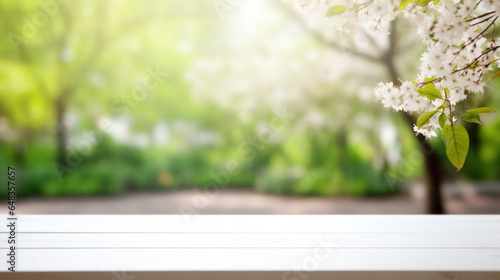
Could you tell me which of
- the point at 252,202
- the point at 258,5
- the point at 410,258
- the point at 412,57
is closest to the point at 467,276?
the point at 410,258

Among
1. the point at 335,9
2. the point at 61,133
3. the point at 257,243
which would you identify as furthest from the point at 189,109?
the point at 335,9

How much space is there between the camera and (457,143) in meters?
0.67

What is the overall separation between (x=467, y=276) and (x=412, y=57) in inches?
142

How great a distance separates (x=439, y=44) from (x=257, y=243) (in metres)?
0.75

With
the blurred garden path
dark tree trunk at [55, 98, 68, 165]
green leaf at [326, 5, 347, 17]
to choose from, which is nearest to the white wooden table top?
green leaf at [326, 5, 347, 17]

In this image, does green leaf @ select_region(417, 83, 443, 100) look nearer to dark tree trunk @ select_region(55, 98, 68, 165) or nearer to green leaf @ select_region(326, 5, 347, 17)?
green leaf @ select_region(326, 5, 347, 17)

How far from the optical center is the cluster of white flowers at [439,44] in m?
0.65

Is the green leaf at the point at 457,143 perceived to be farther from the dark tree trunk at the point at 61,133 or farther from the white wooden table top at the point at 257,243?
the dark tree trunk at the point at 61,133

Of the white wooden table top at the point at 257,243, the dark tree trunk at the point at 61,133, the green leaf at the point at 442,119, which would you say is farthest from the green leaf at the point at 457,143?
the dark tree trunk at the point at 61,133

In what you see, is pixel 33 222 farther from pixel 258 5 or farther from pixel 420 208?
pixel 420 208

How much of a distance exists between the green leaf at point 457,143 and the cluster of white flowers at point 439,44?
3cm

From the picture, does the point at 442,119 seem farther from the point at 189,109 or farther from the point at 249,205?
the point at 189,109

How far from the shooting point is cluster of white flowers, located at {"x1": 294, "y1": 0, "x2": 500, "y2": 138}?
65cm

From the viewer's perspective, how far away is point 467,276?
1.00 metres
